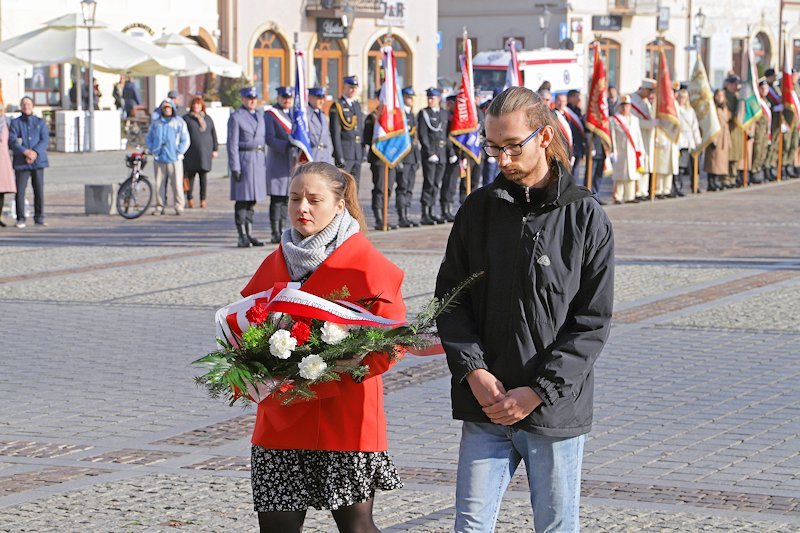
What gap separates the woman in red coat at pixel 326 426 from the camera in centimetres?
462

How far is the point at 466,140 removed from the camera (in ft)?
66.9

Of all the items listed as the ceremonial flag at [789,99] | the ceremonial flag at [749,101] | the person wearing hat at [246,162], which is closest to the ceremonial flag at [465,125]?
the person wearing hat at [246,162]

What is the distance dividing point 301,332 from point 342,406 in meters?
0.34

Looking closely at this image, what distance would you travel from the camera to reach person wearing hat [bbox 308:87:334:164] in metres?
17.9

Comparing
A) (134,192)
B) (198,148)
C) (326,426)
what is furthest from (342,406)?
(198,148)

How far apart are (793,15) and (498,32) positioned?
1950 cm

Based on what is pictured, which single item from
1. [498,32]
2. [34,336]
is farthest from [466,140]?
[498,32]

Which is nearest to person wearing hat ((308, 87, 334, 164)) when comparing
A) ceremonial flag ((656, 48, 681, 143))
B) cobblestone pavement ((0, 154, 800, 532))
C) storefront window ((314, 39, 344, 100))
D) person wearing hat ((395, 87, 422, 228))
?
person wearing hat ((395, 87, 422, 228))

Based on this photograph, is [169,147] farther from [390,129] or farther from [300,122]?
[300,122]

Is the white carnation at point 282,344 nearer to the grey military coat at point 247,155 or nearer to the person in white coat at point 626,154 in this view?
the grey military coat at point 247,155

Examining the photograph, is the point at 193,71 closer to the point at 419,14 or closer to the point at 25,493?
the point at 419,14

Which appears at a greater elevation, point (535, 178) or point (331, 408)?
point (535, 178)

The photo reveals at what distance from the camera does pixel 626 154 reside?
2403 centimetres

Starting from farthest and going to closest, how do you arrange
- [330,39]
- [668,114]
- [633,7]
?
[633,7] → [330,39] → [668,114]
